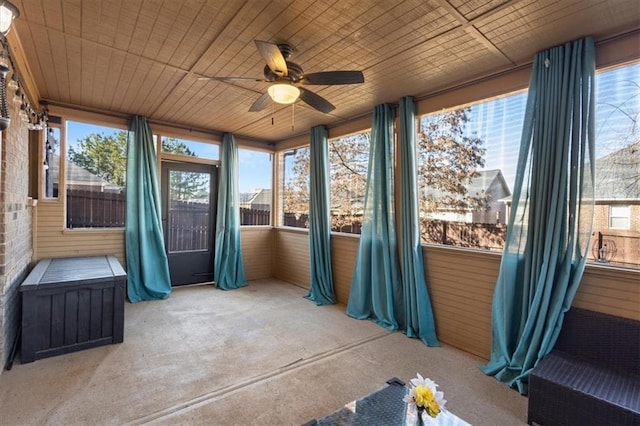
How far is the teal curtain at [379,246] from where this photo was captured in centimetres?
363

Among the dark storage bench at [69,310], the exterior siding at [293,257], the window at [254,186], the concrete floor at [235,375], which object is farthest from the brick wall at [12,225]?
the exterior siding at [293,257]

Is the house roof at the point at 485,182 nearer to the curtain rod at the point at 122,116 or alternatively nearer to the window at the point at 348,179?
the window at the point at 348,179

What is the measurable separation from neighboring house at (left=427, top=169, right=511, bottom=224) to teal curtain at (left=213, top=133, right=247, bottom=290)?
342cm

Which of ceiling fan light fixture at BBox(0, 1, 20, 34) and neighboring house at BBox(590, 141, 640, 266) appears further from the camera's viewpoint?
neighboring house at BBox(590, 141, 640, 266)

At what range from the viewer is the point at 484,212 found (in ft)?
9.98

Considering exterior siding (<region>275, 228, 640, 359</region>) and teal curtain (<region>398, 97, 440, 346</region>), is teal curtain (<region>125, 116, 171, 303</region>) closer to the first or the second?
teal curtain (<region>398, 97, 440, 346</region>)

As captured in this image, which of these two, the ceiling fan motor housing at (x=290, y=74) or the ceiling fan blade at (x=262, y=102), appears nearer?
the ceiling fan motor housing at (x=290, y=74)

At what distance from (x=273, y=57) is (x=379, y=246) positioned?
95.0 inches

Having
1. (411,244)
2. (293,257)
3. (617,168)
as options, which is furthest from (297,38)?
(293,257)

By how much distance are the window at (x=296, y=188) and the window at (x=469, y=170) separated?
7.14 feet

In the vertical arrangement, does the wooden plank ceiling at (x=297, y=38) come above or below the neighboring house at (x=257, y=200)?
above

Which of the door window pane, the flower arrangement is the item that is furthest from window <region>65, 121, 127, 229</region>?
the flower arrangement

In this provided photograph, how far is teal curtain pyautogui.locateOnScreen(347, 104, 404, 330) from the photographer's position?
3627 millimetres

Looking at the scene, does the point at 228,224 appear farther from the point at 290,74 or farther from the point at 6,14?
the point at 6,14
